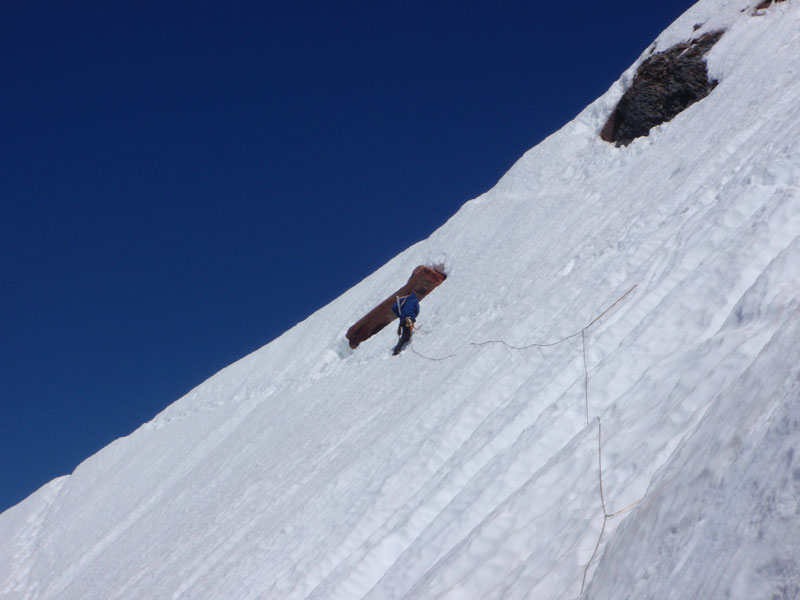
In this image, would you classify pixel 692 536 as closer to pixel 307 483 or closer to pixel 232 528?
pixel 307 483

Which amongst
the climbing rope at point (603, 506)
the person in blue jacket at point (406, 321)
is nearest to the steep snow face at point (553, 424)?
the climbing rope at point (603, 506)

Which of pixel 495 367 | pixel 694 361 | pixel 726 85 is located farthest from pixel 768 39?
pixel 694 361

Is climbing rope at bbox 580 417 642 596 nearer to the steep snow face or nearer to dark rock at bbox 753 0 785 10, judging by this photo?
the steep snow face

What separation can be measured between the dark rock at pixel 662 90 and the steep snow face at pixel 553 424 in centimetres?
43

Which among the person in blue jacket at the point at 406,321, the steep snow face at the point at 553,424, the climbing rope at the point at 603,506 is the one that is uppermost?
the person in blue jacket at the point at 406,321

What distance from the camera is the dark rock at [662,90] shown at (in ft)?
55.3

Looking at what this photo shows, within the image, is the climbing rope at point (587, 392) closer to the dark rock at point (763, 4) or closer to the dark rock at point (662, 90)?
the dark rock at point (662, 90)

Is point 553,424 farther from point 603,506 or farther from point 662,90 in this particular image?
point 662,90

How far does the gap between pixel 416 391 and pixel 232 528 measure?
2938 mm

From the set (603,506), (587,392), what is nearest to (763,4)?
(587,392)

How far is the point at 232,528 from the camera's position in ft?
32.2

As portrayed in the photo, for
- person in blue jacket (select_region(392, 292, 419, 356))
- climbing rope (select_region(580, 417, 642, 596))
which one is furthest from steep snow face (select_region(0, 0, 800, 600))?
person in blue jacket (select_region(392, 292, 419, 356))

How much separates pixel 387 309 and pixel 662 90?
7903 mm

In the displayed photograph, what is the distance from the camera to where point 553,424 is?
252 inches
